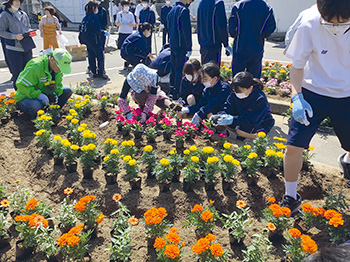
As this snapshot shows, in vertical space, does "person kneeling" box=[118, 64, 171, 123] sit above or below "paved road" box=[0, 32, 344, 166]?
above

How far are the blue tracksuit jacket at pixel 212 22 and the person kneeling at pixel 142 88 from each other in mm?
1760

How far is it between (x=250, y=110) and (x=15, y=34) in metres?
4.73

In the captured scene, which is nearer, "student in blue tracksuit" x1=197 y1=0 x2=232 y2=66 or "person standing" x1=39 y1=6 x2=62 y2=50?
"student in blue tracksuit" x1=197 y1=0 x2=232 y2=66

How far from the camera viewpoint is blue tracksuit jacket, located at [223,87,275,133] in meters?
4.00

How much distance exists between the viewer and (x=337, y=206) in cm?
264

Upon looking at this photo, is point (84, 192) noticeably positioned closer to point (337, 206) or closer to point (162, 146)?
point (162, 146)

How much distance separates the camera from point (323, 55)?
7.97 ft

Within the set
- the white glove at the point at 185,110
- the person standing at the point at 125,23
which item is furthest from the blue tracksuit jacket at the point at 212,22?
the person standing at the point at 125,23

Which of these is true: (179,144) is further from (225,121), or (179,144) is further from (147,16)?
(147,16)

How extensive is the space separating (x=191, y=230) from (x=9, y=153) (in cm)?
266

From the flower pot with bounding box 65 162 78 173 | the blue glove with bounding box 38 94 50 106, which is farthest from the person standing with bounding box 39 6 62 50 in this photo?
the flower pot with bounding box 65 162 78 173

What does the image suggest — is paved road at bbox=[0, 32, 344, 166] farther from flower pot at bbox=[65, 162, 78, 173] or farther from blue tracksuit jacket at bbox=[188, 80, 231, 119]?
flower pot at bbox=[65, 162, 78, 173]

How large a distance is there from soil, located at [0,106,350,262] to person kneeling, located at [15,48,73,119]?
838mm

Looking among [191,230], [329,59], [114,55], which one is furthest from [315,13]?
[114,55]
